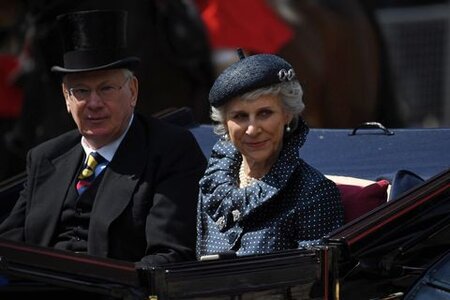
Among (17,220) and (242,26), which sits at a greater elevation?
(242,26)

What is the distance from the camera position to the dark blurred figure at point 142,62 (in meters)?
6.70

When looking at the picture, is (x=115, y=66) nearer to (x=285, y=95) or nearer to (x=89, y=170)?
(x=89, y=170)

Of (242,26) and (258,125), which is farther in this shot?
(242,26)

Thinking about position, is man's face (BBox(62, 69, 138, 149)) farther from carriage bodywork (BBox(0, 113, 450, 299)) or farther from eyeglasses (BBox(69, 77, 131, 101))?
carriage bodywork (BBox(0, 113, 450, 299))

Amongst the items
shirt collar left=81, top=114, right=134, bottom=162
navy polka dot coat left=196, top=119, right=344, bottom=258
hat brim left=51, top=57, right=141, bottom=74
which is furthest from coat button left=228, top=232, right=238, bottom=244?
hat brim left=51, top=57, right=141, bottom=74

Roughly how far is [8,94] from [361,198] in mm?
3855

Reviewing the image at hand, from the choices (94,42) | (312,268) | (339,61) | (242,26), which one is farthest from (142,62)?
(312,268)

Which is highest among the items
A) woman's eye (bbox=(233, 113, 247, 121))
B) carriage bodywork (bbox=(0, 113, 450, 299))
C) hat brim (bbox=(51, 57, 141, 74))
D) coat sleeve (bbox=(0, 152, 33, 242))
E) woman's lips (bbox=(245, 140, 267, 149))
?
hat brim (bbox=(51, 57, 141, 74))

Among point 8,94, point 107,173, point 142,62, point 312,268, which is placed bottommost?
point 312,268

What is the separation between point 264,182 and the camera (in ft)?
11.9

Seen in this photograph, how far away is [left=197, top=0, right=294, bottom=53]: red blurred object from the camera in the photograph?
740cm

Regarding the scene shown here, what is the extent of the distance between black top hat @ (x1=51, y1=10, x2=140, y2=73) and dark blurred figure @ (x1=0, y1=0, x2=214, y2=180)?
105 inches

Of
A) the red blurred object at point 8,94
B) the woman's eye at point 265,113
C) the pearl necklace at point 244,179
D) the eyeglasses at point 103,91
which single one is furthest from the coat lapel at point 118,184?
the red blurred object at point 8,94

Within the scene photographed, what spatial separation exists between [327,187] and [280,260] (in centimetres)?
45
